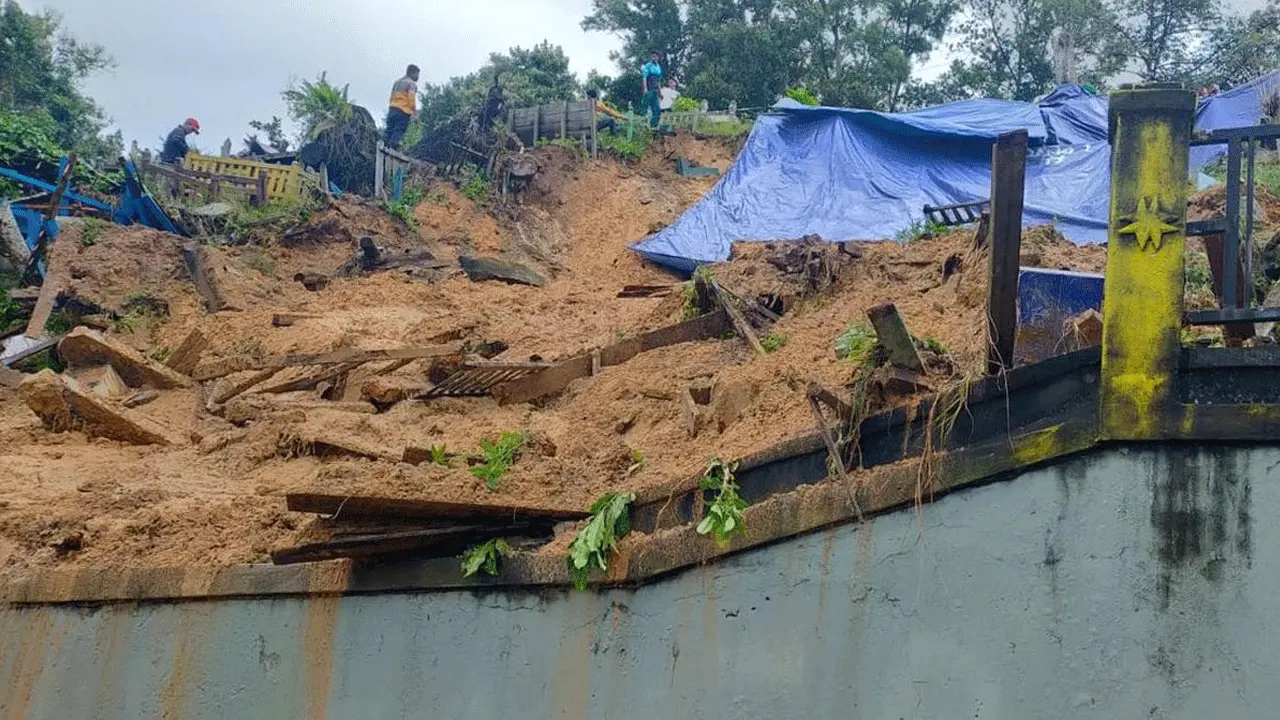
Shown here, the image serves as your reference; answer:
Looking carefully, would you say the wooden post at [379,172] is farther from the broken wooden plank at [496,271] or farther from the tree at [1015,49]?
the tree at [1015,49]

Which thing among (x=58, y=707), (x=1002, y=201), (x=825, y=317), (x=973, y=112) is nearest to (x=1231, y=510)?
(x=1002, y=201)

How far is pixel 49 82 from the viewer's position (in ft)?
82.7

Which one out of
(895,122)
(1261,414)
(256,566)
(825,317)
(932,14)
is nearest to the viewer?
(1261,414)

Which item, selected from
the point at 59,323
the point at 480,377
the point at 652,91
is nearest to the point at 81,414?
the point at 480,377

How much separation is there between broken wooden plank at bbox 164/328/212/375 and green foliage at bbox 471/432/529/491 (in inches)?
193

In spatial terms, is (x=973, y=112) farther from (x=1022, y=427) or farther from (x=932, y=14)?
(x=932, y=14)

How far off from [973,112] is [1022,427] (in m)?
13.1

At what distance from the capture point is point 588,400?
28.5 feet

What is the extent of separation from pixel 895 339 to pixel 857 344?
0.39 metres

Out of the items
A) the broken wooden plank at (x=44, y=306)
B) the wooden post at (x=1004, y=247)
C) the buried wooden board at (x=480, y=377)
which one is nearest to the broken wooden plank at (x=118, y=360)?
the broken wooden plank at (x=44, y=306)

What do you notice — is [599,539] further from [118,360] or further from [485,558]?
[118,360]

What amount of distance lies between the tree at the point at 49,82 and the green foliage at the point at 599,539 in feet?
69.6

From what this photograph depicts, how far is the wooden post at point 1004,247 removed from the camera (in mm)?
5199

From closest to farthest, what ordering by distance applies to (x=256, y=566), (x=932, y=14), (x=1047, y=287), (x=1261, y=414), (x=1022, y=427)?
1. (x=1261, y=414)
2. (x=1022, y=427)
3. (x=256, y=566)
4. (x=1047, y=287)
5. (x=932, y=14)
